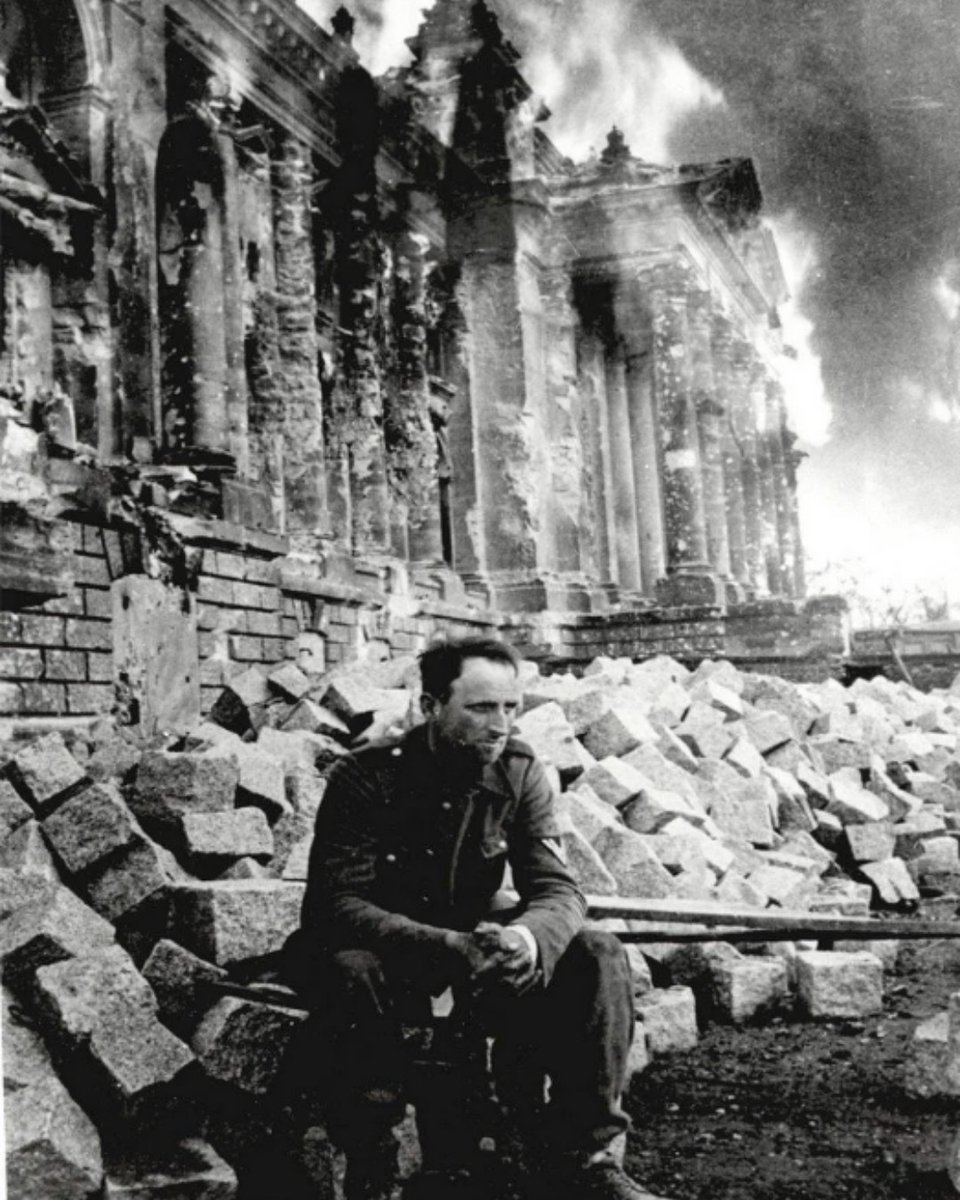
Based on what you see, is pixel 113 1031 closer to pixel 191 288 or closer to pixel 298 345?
pixel 191 288

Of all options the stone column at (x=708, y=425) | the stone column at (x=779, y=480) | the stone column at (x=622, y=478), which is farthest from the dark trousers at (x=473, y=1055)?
the stone column at (x=779, y=480)

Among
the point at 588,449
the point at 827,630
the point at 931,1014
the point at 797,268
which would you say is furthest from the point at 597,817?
the point at 588,449

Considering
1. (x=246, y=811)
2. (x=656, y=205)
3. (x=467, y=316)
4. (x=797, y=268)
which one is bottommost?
(x=246, y=811)

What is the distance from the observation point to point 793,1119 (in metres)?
4.19

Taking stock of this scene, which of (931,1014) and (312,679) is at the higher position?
(312,679)

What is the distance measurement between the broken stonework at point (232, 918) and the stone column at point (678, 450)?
620 inches

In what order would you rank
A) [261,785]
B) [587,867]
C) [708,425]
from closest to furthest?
[261,785]
[587,867]
[708,425]

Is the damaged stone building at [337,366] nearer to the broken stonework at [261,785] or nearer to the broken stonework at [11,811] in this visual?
the broken stonework at [261,785]

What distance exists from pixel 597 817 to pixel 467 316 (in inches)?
540

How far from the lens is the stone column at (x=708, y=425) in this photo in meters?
21.4

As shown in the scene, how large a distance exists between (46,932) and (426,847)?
1.18 metres

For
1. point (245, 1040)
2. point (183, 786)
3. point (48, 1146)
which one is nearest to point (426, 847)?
point (245, 1040)

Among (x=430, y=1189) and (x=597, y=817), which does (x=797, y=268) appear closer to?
(x=597, y=817)

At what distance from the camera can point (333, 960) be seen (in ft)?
10.9
